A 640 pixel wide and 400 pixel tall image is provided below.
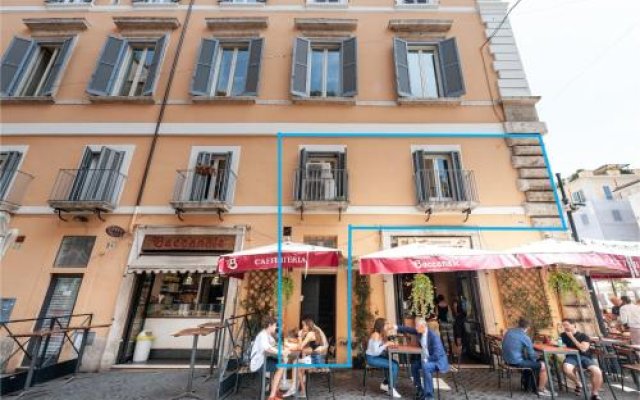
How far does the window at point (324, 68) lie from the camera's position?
9.97 metres

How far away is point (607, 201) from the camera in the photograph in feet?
102

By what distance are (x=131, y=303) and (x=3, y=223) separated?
11.4ft

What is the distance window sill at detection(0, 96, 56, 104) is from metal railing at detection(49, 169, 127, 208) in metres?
2.87

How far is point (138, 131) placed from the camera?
955 centimetres

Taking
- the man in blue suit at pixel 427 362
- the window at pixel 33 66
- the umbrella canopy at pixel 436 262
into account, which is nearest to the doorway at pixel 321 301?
the umbrella canopy at pixel 436 262

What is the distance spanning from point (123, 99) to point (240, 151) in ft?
14.5

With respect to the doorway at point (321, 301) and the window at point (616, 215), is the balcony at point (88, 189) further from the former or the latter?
the window at point (616, 215)

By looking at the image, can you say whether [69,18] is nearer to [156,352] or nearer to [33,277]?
[33,277]

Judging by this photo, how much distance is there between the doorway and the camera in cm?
805

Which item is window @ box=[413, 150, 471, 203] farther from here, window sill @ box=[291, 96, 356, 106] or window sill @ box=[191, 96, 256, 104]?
window sill @ box=[191, 96, 256, 104]

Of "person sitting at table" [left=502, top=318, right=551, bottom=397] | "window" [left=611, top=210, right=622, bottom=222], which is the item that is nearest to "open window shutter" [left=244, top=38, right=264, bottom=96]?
"person sitting at table" [left=502, top=318, right=551, bottom=397]

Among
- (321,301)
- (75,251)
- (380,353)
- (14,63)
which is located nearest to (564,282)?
(380,353)

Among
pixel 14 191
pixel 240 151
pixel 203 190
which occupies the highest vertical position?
pixel 240 151

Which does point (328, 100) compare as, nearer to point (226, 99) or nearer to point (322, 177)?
point (322, 177)
